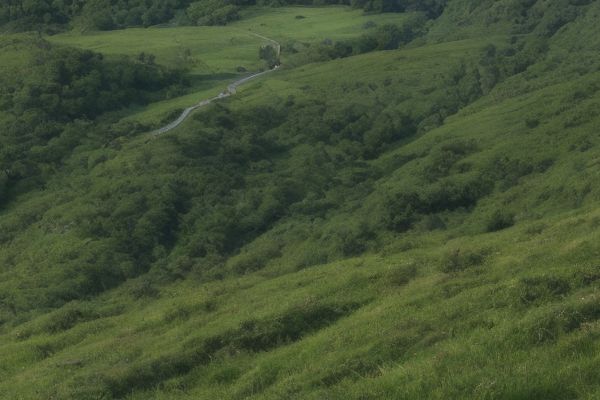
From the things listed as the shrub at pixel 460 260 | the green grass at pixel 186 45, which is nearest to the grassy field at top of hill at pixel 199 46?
the green grass at pixel 186 45

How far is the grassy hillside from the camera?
80.0ft

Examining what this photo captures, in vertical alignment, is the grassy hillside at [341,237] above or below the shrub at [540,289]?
below

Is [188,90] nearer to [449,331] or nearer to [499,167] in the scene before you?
[499,167]

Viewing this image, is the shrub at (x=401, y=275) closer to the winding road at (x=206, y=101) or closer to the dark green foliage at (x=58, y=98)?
the dark green foliage at (x=58, y=98)

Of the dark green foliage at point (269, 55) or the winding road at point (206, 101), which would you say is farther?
the dark green foliage at point (269, 55)

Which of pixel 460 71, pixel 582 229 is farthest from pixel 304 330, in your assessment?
pixel 460 71

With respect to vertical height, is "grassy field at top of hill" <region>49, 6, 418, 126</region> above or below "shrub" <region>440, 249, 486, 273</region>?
below

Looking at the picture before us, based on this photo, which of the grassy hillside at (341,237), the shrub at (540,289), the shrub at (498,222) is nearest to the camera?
the grassy hillside at (341,237)

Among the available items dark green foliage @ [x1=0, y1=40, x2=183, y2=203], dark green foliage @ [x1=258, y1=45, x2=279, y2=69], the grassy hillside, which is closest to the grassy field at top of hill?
dark green foliage @ [x1=258, y1=45, x2=279, y2=69]

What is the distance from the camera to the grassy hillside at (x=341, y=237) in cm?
2439

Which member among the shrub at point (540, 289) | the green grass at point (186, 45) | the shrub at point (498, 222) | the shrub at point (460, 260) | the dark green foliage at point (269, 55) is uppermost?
the shrub at point (540, 289)

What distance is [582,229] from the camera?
40.1 m

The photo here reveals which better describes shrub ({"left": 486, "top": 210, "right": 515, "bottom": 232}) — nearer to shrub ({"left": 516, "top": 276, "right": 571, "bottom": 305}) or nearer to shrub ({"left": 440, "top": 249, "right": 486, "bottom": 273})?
shrub ({"left": 440, "top": 249, "right": 486, "bottom": 273})

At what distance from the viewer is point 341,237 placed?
7138cm
